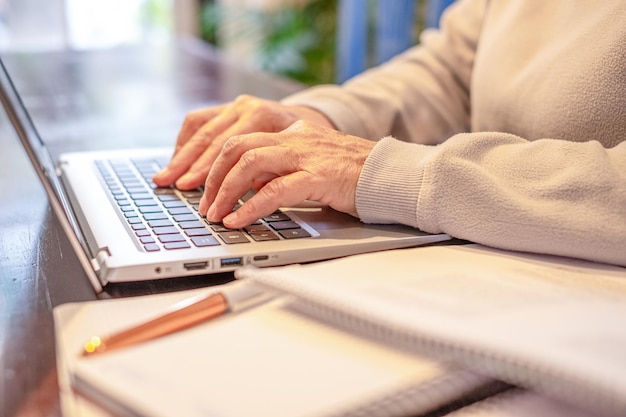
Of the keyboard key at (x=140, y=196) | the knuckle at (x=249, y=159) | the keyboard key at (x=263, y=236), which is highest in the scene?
the knuckle at (x=249, y=159)

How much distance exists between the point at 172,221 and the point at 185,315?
0.20m

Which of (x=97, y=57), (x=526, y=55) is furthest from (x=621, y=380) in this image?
(x=97, y=57)

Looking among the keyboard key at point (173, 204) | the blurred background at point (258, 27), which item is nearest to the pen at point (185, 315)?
the keyboard key at point (173, 204)

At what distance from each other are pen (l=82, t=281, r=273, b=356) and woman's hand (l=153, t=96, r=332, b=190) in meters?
0.29

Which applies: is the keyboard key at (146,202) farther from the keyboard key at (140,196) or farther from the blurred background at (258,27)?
the blurred background at (258,27)

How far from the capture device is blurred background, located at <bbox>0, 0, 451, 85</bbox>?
2660mm

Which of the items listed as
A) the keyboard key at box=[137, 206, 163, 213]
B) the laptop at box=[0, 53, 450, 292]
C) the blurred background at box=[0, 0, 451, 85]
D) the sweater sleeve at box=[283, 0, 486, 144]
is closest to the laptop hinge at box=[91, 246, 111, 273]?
the laptop at box=[0, 53, 450, 292]

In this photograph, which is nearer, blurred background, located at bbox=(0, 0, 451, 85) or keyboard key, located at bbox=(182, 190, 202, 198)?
keyboard key, located at bbox=(182, 190, 202, 198)

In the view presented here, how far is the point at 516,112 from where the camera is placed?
821 mm

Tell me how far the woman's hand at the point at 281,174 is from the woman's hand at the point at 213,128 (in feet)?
0.29

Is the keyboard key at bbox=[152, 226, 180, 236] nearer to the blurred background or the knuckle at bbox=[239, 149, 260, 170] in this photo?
the knuckle at bbox=[239, 149, 260, 170]

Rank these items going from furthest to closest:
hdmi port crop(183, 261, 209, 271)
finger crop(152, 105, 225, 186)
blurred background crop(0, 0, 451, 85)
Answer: blurred background crop(0, 0, 451, 85), finger crop(152, 105, 225, 186), hdmi port crop(183, 261, 209, 271)

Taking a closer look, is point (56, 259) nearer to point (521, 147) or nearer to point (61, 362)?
point (61, 362)

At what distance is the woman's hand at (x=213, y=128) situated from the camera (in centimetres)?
74
